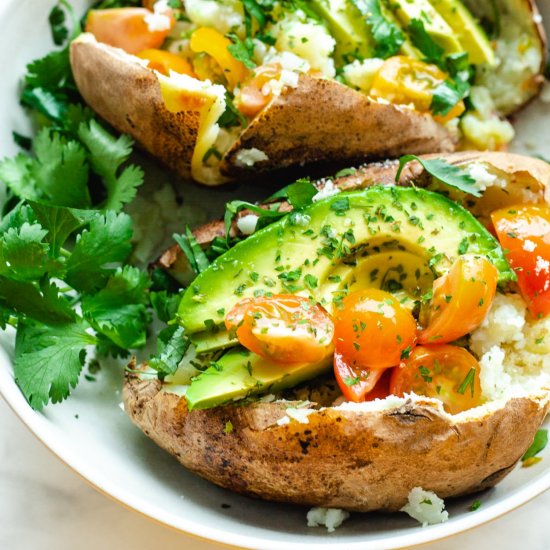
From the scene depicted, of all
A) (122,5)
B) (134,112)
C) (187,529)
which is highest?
(122,5)

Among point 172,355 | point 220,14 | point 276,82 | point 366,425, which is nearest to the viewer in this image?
point 366,425

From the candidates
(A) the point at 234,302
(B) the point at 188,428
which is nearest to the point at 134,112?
(A) the point at 234,302

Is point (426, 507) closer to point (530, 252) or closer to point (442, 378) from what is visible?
point (442, 378)

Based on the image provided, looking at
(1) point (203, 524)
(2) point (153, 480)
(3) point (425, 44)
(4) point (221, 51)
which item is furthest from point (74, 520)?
(3) point (425, 44)

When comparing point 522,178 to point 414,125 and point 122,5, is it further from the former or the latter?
point 122,5

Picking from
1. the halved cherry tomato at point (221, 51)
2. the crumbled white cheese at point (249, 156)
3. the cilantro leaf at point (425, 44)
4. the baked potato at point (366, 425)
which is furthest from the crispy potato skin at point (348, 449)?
the cilantro leaf at point (425, 44)

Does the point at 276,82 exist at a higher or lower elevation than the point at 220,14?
lower

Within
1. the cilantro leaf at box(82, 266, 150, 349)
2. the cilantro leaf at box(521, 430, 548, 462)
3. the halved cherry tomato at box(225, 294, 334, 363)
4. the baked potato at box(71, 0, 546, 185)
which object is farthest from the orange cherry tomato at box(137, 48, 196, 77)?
the cilantro leaf at box(521, 430, 548, 462)

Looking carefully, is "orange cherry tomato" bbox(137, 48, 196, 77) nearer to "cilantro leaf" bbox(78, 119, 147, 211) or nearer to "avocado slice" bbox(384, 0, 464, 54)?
"cilantro leaf" bbox(78, 119, 147, 211)
